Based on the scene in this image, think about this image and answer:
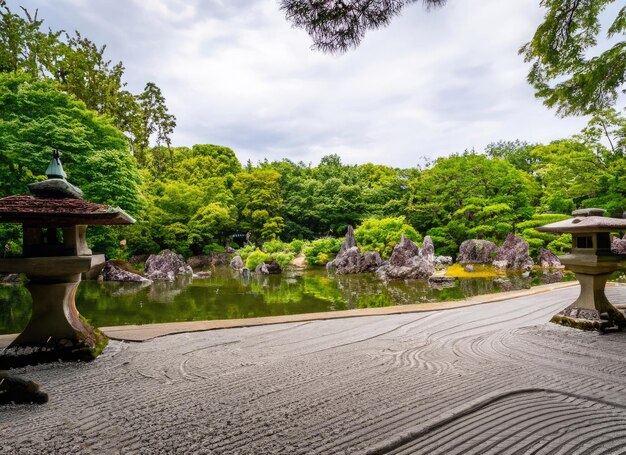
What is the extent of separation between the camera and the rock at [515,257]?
16.4 metres

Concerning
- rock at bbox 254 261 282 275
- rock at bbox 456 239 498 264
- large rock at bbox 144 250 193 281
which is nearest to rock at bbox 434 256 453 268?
rock at bbox 456 239 498 264

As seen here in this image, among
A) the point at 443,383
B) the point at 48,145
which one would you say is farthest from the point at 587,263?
the point at 48,145

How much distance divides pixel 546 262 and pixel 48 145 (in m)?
21.7

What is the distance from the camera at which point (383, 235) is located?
19359mm

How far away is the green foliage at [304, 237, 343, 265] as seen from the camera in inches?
832

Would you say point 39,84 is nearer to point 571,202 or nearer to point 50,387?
point 50,387

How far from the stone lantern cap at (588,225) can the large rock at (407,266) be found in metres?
10.4

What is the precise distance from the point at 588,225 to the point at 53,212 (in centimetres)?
663

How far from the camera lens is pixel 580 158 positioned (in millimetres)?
14914

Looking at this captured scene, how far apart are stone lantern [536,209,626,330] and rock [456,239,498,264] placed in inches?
558

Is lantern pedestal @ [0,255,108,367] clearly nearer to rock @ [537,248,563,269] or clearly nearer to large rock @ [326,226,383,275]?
large rock @ [326,226,383,275]

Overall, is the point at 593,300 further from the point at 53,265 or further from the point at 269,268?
the point at 269,268

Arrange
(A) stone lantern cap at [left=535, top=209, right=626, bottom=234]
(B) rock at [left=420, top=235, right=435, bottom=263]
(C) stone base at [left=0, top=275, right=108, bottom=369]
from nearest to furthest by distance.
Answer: (C) stone base at [left=0, top=275, right=108, bottom=369] → (A) stone lantern cap at [left=535, top=209, right=626, bottom=234] → (B) rock at [left=420, top=235, right=435, bottom=263]

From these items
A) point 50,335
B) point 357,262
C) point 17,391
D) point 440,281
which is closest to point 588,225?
point 17,391
